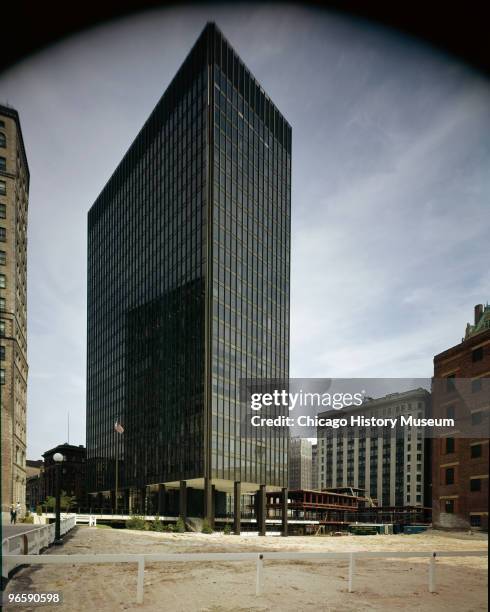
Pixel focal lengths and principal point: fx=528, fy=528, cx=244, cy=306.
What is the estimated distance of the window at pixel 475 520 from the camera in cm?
5563

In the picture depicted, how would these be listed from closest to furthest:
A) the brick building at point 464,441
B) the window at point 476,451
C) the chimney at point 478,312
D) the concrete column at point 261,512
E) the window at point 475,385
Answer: the window at point 476,451
the brick building at point 464,441
the window at point 475,385
the concrete column at point 261,512
the chimney at point 478,312

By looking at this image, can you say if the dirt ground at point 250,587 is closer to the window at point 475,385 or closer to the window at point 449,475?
the window at point 475,385

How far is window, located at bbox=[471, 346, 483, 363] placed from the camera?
59.1 m

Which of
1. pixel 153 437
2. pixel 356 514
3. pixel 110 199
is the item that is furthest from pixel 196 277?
pixel 356 514

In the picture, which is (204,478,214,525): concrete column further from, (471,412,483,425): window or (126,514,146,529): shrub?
(471,412,483,425): window

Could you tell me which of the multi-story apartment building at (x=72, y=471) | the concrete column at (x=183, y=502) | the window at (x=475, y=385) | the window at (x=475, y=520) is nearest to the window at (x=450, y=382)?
the window at (x=475, y=385)

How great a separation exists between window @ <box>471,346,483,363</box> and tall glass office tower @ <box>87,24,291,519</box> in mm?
32880

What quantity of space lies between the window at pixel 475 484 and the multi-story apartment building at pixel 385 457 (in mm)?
110178

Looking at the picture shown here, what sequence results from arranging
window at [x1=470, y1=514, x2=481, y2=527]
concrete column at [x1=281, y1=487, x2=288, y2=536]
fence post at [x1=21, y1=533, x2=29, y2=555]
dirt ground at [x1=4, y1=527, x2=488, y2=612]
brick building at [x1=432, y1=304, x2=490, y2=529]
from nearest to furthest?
dirt ground at [x1=4, y1=527, x2=488, y2=612]
fence post at [x1=21, y1=533, x2=29, y2=555]
window at [x1=470, y1=514, x2=481, y2=527]
brick building at [x1=432, y1=304, x2=490, y2=529]
concrete column at [x1=281, y1=487, x2=288, y2=536]

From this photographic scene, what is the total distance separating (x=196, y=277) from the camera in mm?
78562

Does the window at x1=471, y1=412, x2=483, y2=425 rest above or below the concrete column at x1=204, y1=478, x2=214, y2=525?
above

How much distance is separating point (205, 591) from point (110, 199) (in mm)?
115356

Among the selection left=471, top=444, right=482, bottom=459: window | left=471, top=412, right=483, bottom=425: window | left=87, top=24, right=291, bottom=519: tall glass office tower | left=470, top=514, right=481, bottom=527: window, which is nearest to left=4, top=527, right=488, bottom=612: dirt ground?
left=471, top=444, right=482, bottom=459: window

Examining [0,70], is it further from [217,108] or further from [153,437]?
[153,437]
